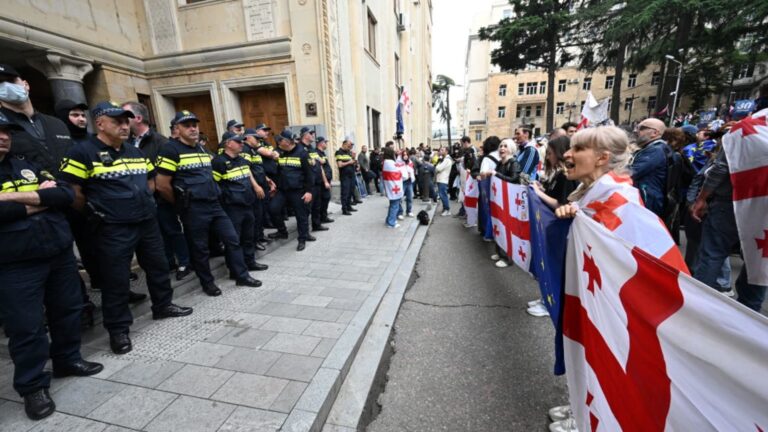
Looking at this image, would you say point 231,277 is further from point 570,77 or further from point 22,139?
point 570,77

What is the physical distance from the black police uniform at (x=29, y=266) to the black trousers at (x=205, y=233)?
53.2 inches

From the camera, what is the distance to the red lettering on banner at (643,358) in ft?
3.60

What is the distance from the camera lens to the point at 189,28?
976 centimetres

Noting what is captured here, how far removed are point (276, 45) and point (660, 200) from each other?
9.83 meters

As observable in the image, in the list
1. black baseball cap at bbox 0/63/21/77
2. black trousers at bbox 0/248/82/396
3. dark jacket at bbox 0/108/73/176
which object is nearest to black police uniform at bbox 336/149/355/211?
dark jacket at bbox 0/108/73/176

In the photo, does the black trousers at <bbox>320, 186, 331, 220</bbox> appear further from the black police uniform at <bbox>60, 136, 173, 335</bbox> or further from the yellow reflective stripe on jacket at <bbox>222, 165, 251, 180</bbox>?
the black police uniform at <bbox>60, 136, 173, 335</bbox>

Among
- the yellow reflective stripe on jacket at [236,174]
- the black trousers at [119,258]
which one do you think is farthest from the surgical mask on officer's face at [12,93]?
the yellow reflective stripe on jacket at [236,174]

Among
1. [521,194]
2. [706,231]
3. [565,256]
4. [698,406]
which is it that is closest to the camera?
[698,406]

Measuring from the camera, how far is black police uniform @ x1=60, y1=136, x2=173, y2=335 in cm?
261

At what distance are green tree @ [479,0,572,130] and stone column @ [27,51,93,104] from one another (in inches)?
1021

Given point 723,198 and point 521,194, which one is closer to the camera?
point 723,198

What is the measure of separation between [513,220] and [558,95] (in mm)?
60224

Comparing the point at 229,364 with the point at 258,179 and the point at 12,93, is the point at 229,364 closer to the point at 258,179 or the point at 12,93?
the point at 12,93

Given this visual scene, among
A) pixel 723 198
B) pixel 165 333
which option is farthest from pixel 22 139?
pixel 723 198
